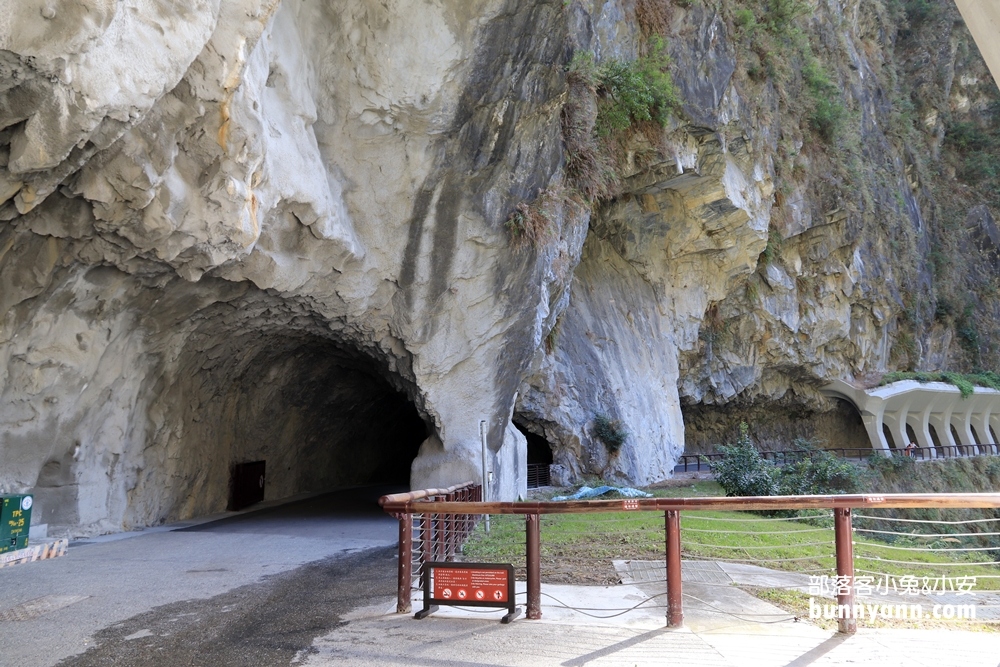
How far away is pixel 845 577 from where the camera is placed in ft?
15.6

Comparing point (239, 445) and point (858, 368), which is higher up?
point (858, 368)

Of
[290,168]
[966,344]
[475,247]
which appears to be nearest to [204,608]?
[290,168]

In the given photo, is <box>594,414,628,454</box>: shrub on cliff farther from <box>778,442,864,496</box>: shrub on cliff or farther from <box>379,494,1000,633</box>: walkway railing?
<box>379,494,1000,633</box>: walkway railing

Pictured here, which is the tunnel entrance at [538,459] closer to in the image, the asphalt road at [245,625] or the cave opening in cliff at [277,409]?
the cave opening in cliff at [277,409]

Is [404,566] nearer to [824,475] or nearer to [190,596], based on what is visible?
[190,596]

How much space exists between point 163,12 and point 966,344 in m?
44.1

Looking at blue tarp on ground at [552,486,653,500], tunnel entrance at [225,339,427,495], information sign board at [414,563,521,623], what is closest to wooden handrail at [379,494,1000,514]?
information sign board at [414,563,521,623]

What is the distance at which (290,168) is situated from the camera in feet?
29.5

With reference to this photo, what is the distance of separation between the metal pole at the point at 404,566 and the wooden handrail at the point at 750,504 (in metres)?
0.16

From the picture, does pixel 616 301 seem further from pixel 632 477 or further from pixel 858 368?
pixel 858 368

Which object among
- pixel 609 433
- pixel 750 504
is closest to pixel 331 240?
pixel 750 504

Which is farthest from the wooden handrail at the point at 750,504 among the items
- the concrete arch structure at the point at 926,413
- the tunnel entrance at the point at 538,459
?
the concrete arch structure at the point at 926,413

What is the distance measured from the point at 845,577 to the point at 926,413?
1442 inches

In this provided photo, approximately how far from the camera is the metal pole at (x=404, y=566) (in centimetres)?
552
